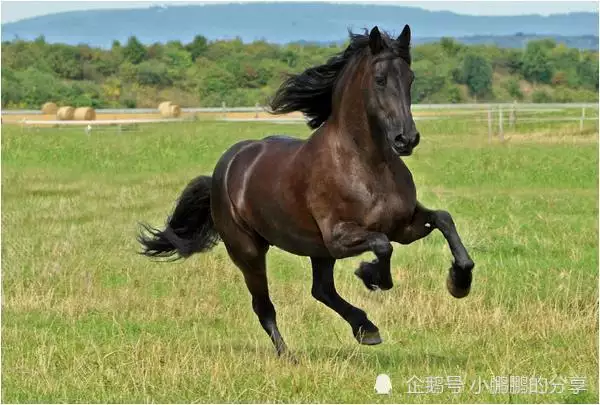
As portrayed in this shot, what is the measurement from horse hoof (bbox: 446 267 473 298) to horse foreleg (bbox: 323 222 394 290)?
0.39m

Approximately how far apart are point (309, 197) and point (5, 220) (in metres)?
10.2

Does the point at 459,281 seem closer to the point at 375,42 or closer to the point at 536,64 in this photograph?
the point at 375,42

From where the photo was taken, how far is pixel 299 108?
858 centimetres

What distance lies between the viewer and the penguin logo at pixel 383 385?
7.32m

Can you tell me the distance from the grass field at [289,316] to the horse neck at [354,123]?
1369 mm

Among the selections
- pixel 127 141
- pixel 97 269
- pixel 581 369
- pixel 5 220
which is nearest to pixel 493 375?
pixel 581 369

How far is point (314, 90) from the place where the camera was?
27.8 ft

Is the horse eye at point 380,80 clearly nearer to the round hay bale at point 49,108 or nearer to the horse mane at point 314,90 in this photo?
the horse mane at point 314,90

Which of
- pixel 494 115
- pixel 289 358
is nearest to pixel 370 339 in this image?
pixel 289 358

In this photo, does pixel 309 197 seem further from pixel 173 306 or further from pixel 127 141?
pixel 127 141

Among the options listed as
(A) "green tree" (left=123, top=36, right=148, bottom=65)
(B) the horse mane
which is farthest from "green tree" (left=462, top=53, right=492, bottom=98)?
(B) the horse mane

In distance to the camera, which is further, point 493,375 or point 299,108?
point 299,108

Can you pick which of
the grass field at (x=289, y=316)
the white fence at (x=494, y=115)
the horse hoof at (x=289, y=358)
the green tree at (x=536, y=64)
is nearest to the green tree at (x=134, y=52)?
the white fence at (x=494, y=115)

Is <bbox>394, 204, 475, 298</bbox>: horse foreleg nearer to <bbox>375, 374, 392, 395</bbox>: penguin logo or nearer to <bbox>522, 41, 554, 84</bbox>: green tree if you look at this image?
Result: <bbox>375, 374, 392, 395</bbox>: penguin logo
